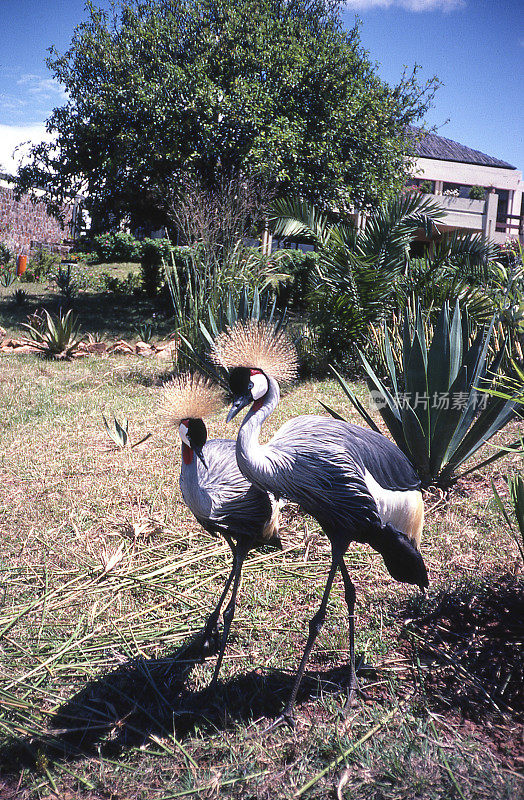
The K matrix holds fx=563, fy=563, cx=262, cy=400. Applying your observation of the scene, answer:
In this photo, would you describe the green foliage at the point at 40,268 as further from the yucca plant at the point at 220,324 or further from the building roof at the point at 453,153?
the building roof at the point at 453,153

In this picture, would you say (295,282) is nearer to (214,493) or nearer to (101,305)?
(101,305)

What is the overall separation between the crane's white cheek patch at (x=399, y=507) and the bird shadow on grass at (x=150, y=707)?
0.75m

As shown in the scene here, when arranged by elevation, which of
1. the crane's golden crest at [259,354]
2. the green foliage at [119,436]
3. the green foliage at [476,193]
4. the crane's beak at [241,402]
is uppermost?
the green foliage at [476,193]

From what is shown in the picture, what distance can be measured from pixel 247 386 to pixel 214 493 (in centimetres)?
67

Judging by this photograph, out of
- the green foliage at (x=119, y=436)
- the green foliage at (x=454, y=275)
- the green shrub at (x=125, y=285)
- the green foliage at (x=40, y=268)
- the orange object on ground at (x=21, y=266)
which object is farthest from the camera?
the orange object on ground at (x=21, y=266)

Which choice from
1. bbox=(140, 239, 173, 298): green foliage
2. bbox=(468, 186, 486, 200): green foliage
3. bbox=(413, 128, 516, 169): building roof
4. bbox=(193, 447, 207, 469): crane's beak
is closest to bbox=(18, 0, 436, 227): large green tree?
bbox=(140, 239, 173, 298): green foliage

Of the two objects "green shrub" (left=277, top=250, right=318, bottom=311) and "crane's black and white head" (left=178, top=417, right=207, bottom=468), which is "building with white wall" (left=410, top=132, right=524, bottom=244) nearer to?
"green shrub" (left=277, top=250, right=318, bottom=311)

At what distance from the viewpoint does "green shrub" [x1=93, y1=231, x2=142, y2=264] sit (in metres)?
21.5

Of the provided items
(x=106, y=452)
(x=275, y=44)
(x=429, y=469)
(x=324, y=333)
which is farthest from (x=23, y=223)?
(x=429, y=469)

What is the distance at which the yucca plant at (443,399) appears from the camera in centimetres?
427

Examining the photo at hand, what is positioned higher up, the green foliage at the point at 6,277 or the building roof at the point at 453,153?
the building roof at the point at 453,153

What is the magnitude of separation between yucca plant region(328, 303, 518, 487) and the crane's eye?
1.94m

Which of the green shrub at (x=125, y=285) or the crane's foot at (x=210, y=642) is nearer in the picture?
the crane's foot at (x=210, y=642)

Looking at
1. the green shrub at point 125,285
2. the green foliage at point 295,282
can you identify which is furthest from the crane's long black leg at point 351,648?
the green shrub at point 125,285
